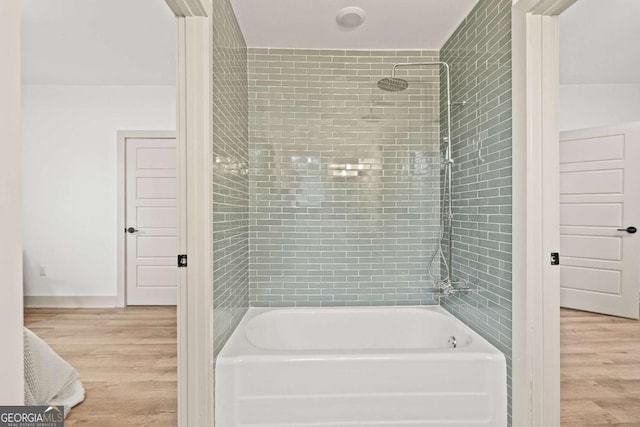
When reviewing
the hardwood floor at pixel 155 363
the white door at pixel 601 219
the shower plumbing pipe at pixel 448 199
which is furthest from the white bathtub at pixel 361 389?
the white door at pixel 601 219

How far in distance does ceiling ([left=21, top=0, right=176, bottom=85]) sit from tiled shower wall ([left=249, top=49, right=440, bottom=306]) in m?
0.86

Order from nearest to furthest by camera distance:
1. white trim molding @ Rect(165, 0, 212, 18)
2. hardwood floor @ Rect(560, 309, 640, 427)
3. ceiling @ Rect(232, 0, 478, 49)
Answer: white trim molding @ Rect(165, 0, 212, 18)
hardwood floor @ Rect(560, 309, 640, 427)
ceiling @ Rect(232, 0, 478, 49)

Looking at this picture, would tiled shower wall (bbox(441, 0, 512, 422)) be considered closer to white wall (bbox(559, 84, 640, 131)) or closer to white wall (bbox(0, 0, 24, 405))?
white wall (bbox(0, 0, 24, 405))

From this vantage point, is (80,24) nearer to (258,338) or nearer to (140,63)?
(140,63)

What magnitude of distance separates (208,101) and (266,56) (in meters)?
1.25

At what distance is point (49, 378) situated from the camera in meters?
2.19

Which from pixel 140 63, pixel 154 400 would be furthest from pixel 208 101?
pixel 140 63

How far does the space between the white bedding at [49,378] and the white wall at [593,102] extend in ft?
16.2

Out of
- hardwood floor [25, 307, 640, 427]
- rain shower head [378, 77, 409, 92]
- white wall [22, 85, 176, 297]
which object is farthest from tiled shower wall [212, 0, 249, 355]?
white wall [22, 85, 176, 297]

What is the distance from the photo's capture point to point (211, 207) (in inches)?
65.7

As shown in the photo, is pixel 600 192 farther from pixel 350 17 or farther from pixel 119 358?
pixel 119 358

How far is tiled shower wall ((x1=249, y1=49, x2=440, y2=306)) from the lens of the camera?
2695mm

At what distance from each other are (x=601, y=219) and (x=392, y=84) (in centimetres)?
263

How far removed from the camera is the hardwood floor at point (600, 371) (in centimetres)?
203
